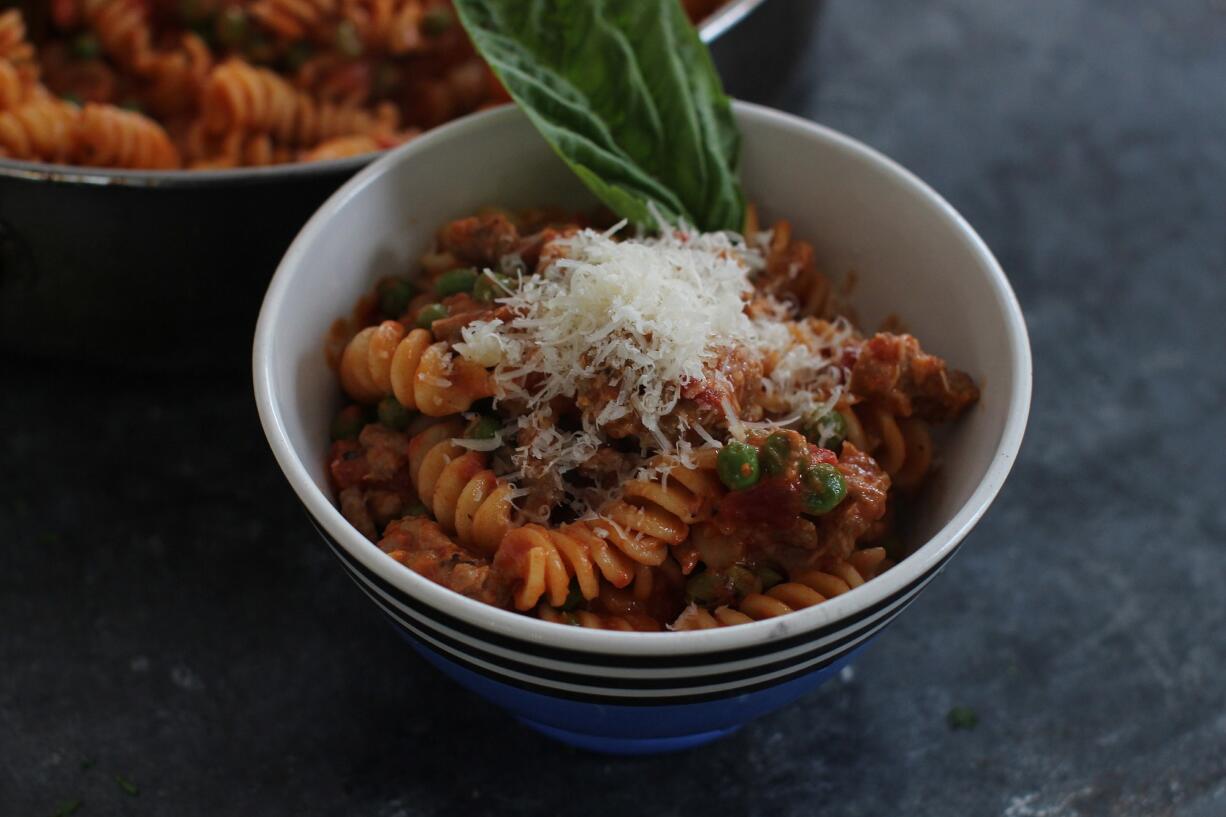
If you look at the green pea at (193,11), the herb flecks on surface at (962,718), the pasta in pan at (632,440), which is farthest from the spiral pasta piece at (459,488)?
the green pea at (193,11)

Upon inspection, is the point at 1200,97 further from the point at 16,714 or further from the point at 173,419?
the point at 16,714

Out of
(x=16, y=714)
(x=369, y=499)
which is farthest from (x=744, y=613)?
(x=16, y=714)

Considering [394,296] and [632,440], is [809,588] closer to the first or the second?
[632,440]

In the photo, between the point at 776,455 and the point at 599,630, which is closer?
the point at 599,630

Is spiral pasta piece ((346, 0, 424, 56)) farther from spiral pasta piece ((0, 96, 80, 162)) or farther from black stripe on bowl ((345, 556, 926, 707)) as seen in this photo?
black stripe on bowl ((345, 556, 926, 707))

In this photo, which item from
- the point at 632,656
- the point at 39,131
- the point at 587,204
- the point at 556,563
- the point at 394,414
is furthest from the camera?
the point at 39,131

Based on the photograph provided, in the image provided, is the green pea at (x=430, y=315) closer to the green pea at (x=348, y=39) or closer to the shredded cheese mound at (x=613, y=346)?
the shredded cheese mound at (x=613, y=346)

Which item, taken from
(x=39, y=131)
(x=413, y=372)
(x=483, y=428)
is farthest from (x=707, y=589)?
(x=39, y=131)

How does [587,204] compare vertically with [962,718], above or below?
above
